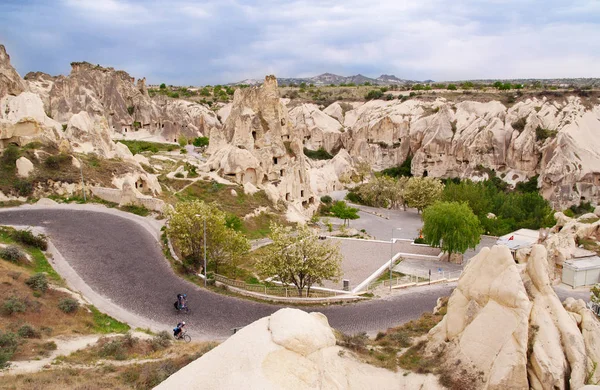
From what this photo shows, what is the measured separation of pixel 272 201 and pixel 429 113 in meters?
53.7

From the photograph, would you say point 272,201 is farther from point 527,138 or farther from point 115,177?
point 527,138

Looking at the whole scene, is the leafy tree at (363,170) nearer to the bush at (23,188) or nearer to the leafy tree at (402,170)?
the leafy tree at (402,170)

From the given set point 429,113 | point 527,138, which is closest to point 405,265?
point 527,138

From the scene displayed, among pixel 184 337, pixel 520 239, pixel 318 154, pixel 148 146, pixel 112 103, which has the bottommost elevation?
pixel 520 239

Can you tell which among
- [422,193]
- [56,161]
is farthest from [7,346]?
[422,193]

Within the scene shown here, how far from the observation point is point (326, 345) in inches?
400

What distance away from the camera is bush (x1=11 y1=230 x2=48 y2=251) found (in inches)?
913

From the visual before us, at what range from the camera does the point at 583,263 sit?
85.8 ft

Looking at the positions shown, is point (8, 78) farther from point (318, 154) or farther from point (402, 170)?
point (402, 170)

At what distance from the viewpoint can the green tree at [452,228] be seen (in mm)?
30453

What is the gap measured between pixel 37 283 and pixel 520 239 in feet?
104

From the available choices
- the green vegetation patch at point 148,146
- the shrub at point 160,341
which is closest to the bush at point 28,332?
the shrub at point 160,341

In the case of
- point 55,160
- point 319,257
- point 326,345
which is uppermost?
point 55,160

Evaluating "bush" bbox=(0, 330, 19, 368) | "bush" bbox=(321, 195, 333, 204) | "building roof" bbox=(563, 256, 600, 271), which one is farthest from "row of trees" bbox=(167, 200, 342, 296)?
"bush" bbox=(321, 195, 333, 204)
